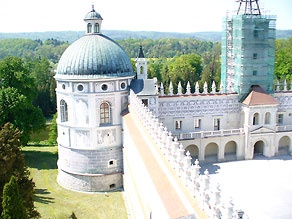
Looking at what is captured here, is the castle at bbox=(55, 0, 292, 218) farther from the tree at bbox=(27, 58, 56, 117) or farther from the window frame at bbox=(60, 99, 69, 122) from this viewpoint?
the tree at bbox=(27, 58, 56, 117)

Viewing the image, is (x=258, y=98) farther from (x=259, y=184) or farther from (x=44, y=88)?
(x=44, y=88)

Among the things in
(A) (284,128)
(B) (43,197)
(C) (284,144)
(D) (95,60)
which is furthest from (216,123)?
(B) (43,197)

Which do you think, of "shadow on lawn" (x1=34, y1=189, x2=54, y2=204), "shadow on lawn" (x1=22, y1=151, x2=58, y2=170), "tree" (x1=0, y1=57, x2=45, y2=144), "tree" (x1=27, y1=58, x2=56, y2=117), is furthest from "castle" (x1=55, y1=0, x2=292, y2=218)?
"tree" (x1=27, y1=58, x2=56, y2=117)

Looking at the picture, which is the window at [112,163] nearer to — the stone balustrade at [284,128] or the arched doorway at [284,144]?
the stone balustrade at [284,128]

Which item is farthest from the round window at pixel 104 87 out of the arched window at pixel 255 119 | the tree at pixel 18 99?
the arched window at pixel 255 119

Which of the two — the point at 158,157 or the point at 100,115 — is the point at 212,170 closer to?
the point at 100,115

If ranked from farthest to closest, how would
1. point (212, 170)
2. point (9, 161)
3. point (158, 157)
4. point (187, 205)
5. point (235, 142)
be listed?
point (235, 142) < point (212, 170) < point (9, 161) < point (158, 157) < point (187, 205)

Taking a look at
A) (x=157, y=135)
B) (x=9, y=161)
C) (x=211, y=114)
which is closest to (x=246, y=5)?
(x=211, y=114)
